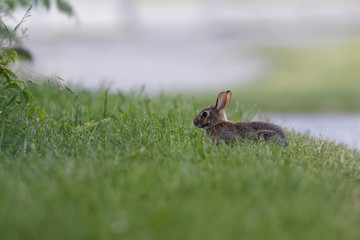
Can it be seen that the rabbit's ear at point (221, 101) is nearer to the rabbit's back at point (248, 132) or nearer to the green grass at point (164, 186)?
the rabbit's back at point (248, 132)

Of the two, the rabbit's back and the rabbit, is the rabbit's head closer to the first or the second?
the rabbit

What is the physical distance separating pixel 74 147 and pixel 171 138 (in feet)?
2.46

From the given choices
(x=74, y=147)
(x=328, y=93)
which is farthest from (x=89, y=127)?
(x=328, y=93)

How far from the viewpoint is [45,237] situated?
2.83 meters

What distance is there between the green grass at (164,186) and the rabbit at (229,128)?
124 mm

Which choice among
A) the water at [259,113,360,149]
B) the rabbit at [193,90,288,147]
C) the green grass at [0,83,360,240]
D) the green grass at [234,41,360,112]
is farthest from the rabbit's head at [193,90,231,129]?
the green grass at [234,41,360,112]

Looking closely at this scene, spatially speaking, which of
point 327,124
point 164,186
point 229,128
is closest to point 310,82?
point 327,124

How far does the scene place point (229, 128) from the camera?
4992 mm

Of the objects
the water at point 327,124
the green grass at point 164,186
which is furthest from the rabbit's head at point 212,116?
the water at point 327,124

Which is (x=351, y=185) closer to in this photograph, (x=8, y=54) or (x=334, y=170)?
(x=334, y=170)

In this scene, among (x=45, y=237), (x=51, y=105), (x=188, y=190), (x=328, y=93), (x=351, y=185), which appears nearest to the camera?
(x=45, y=237)

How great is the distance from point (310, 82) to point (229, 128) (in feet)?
21.6

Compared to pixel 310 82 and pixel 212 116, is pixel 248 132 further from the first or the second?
pixel 310 82

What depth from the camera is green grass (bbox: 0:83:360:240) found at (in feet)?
9.45
